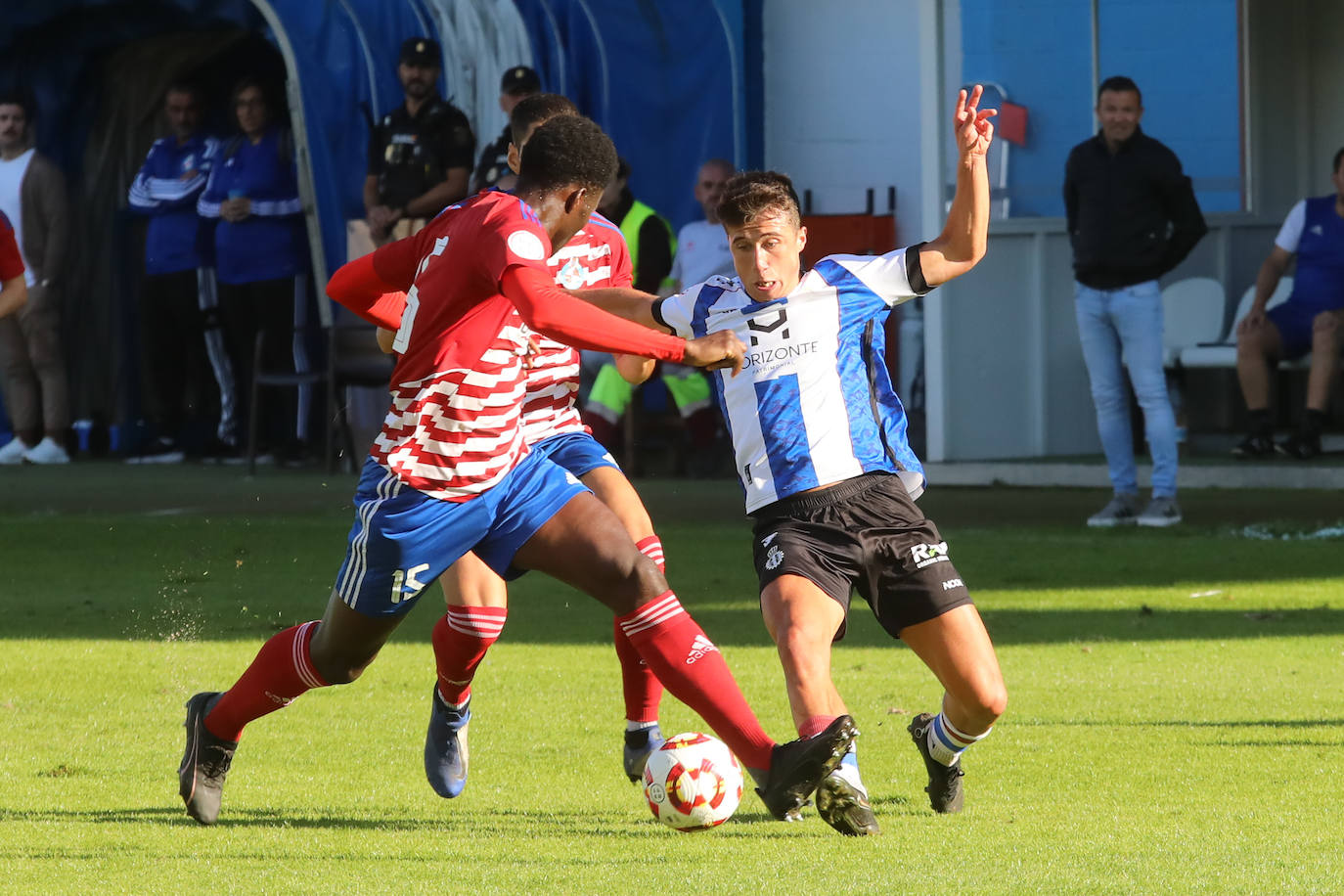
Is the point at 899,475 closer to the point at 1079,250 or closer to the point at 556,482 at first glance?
the point at 556,482

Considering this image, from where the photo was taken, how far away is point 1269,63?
15.5m

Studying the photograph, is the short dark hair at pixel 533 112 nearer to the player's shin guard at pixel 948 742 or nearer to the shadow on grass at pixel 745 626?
the player's shin guard at pixel 948 742

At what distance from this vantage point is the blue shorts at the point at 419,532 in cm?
507

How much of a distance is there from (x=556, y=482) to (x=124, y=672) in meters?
3.17

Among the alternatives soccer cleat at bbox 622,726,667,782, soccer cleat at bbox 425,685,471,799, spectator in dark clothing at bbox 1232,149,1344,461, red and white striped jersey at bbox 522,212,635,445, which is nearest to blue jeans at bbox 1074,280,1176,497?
spectator in dark clothing at bbox 1232,149,1344,461

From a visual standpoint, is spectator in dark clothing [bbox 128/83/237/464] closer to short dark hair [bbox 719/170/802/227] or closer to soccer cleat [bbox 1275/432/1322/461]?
soccer cleat [bbox 1275/432/1322/461]

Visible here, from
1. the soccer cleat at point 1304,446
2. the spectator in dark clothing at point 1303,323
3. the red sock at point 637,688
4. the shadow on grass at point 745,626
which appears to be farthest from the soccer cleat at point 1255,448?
the red sock at point 637,688

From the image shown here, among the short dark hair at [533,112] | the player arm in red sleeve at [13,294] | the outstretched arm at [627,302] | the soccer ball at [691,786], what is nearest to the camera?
the soccer ball at [691,786]

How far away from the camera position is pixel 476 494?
16.9 ft

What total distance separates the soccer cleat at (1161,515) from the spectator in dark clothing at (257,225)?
7641mm

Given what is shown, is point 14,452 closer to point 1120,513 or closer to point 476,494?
point 1120,513

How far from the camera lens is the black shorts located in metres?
5.19

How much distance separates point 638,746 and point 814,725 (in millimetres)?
1198

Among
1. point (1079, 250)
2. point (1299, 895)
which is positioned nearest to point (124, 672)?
point (1299, 895)
